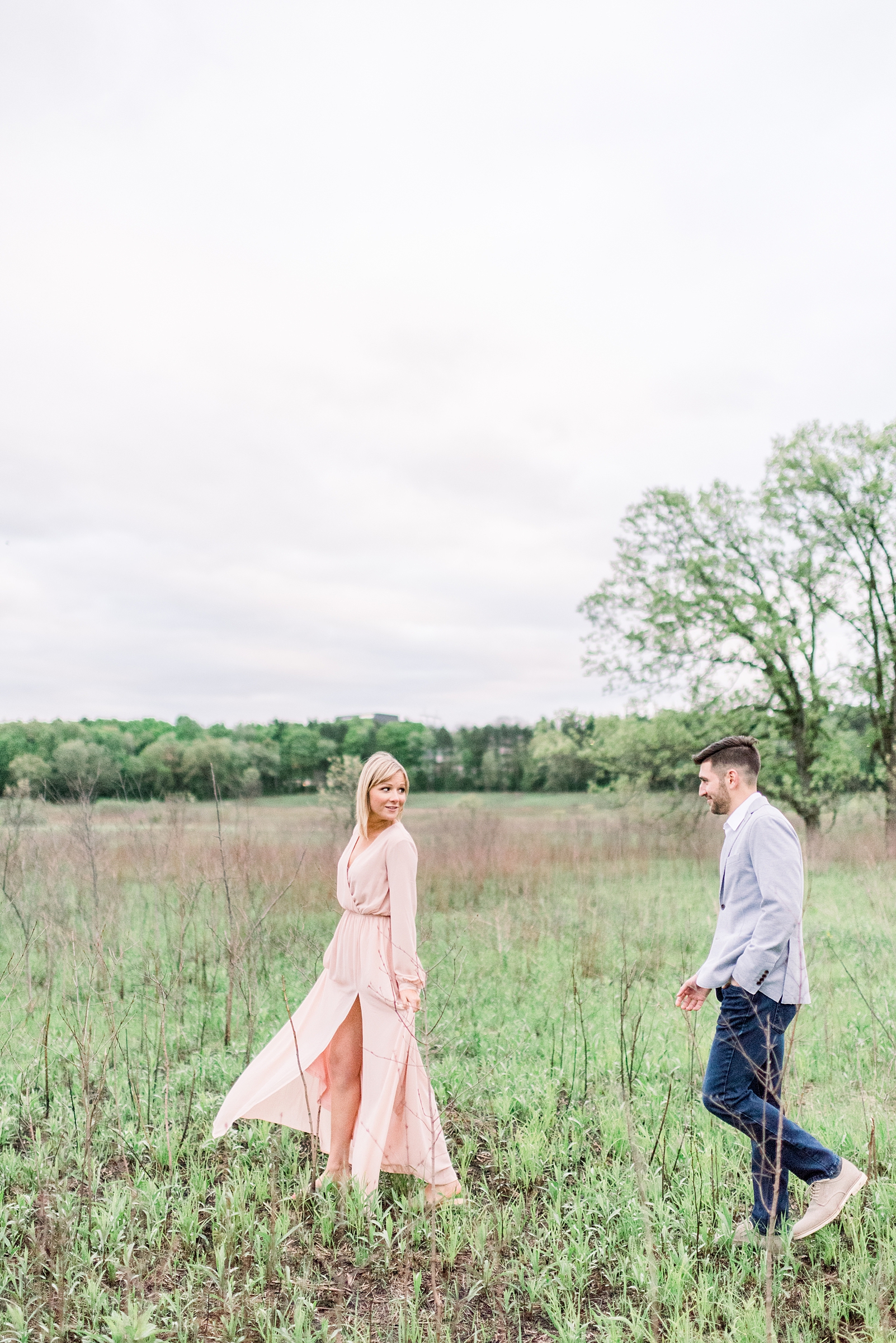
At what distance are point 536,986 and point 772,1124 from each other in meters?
3.92

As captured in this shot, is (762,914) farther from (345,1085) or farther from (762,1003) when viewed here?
(345,1085)

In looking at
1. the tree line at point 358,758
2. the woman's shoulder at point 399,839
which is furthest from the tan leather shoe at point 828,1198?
the tree line at point 358,758

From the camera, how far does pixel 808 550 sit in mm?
17375

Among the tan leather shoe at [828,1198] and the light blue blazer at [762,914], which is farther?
the tan leather shoe at [828,1198]

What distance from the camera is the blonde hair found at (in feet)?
11.5

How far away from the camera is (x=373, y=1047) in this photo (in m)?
3.43

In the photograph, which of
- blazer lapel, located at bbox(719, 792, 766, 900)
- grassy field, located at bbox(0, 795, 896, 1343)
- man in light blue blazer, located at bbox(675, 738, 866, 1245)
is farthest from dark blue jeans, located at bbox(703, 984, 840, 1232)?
blazer lapel, located at bbox(719, 792, 766, 900)

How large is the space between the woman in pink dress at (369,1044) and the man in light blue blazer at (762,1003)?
1.17 metres

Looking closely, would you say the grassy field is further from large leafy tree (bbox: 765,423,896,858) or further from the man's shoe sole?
large leafy tree (bbox: 765,423,896,858)

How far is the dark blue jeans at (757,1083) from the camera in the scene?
289 centimetres

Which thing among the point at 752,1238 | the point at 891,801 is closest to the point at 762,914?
the point at 752,1238

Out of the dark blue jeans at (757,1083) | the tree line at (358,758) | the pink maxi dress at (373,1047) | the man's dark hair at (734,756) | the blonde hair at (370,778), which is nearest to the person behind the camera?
the dark blue jeans at (757,1083)

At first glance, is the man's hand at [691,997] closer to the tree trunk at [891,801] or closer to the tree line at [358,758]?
the tree line at [358,758]

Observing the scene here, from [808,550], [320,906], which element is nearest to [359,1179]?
[320,906]
